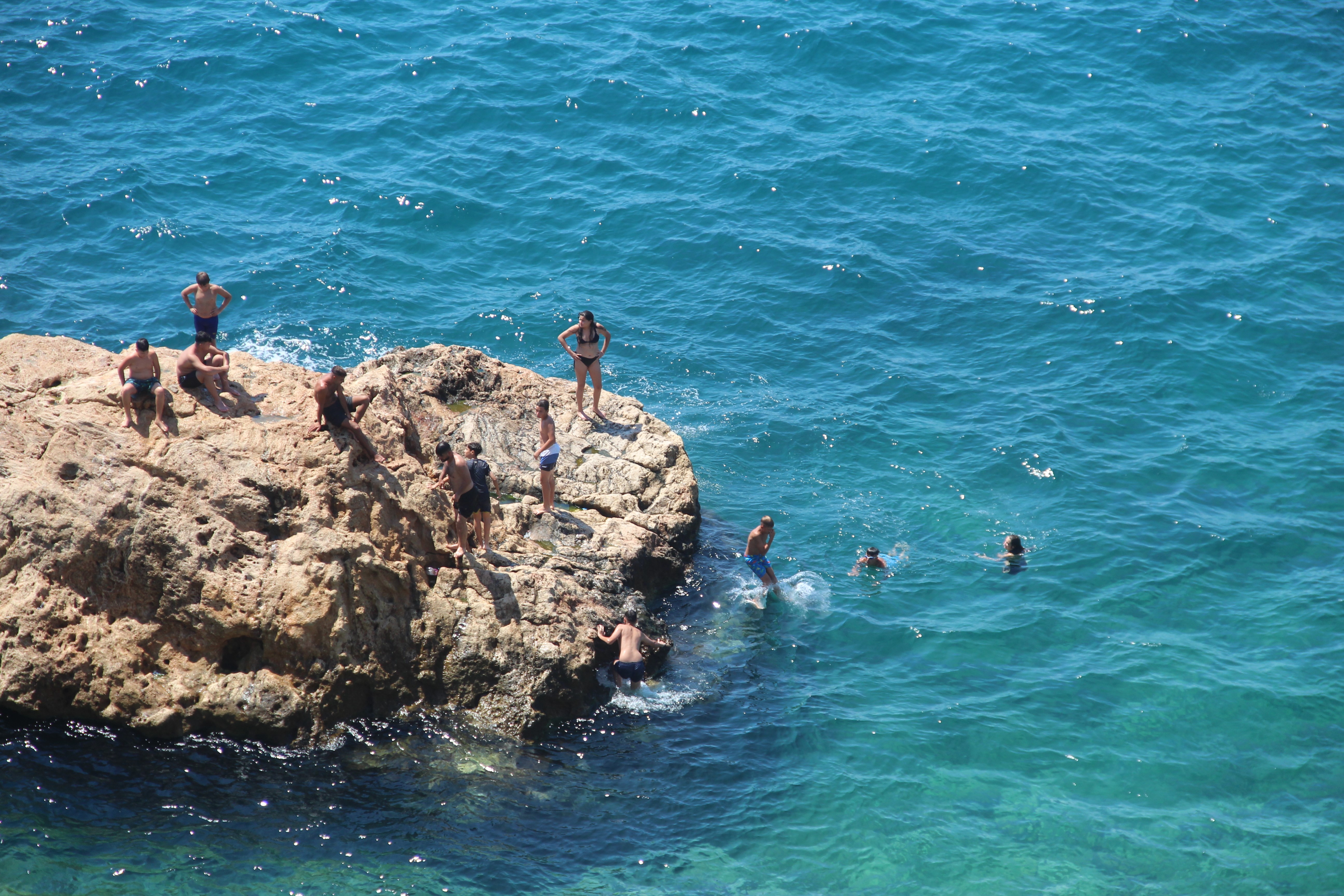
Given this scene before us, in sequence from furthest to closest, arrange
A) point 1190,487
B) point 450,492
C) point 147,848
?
point 1190,487, point 450,492, point 147,848

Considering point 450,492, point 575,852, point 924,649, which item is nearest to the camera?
point 575,852

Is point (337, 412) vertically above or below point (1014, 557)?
above

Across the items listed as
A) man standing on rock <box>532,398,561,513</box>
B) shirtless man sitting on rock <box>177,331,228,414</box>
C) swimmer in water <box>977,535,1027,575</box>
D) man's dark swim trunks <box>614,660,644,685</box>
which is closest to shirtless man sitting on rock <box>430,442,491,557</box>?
man standing on rock <box>532,398,561,513</box>

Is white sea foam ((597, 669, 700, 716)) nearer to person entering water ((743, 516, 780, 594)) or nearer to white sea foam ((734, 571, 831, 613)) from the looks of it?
white sea foam ((734, 571, 831, 613))

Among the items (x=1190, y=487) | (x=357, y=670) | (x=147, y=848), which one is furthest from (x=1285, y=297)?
(x=147, y=848)

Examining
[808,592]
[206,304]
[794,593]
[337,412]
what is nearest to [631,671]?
[794,593]

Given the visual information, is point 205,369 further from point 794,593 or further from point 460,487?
point 794,593

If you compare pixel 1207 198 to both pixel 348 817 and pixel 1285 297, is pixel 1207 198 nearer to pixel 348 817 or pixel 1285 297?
pixel 1285 297
